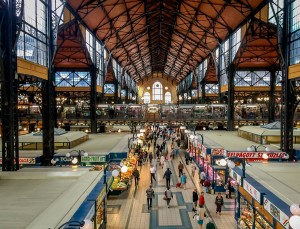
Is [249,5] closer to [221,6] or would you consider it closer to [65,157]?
[221,6]

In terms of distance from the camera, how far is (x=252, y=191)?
9.77 metres

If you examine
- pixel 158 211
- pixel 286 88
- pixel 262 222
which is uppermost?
pixel 286 88

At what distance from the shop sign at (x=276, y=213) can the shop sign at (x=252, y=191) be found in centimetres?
48

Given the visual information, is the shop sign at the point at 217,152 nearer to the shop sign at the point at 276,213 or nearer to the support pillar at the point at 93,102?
the shop sign at the point at 276,213

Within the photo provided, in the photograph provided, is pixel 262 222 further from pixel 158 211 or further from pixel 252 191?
pixel 158 211

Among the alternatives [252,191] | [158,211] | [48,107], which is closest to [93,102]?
[48,107]

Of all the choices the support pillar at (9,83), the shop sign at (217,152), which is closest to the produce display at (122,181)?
the shop sign at (217,152)

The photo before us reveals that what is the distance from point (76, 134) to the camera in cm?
2303

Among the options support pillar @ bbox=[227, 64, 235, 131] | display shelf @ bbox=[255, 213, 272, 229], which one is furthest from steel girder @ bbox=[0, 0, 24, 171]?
support pillar @ bbox=[227, 64, 235, 131]

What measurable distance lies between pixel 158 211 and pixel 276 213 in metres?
8.25

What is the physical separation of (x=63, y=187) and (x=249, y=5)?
2375cm

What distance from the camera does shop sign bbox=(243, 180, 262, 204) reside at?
9.02m

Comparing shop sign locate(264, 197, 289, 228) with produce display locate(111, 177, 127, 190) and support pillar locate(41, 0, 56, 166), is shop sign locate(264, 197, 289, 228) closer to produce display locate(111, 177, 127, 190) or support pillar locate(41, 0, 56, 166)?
produce display locate(111, 177, 127, 190)

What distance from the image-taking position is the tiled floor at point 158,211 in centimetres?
1338
